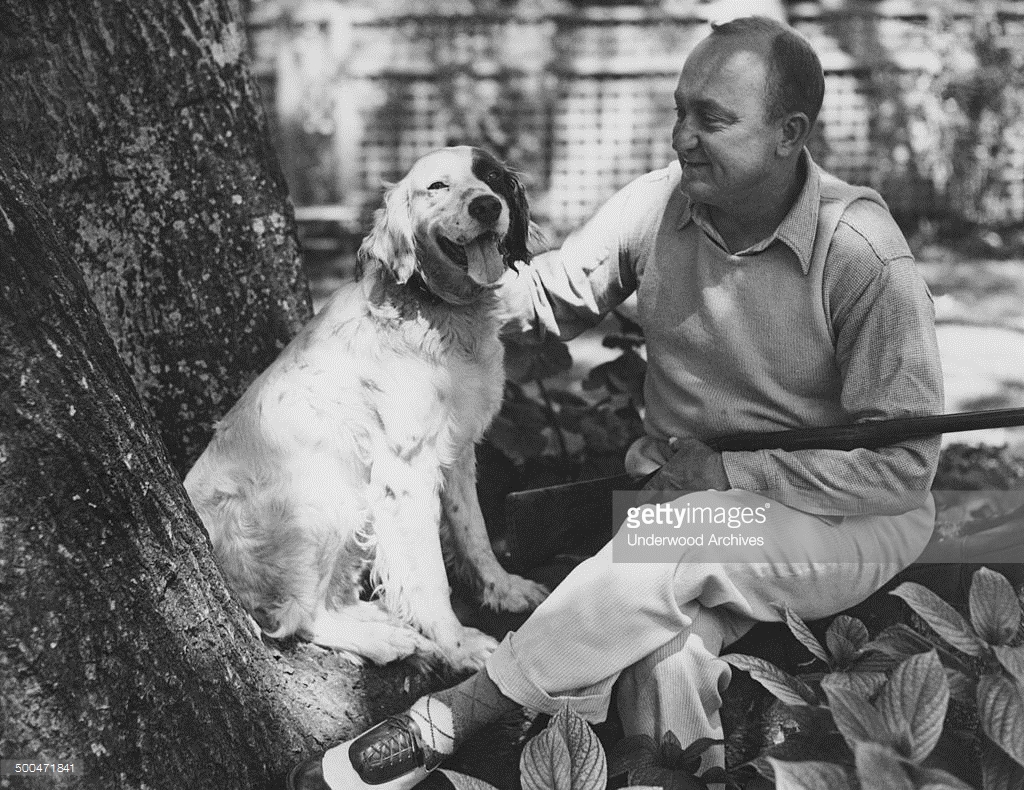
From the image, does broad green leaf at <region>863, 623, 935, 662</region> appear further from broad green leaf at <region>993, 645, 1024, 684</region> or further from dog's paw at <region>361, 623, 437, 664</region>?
dog's paw at <region>361, 623, 437, 664</region>

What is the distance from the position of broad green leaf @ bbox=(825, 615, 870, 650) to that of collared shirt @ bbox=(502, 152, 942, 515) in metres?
0.32

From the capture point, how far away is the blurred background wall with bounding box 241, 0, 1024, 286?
9.83 m

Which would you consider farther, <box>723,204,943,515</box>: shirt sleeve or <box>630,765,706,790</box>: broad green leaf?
<box>723,204,943,515</box>: shirt sleeve

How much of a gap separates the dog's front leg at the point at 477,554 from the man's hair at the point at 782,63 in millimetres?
1346

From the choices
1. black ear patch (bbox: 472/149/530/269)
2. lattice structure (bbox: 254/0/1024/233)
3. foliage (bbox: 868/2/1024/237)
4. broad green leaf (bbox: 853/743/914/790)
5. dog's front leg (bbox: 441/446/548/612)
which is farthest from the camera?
A: lattice structure (bbox: 254/0/1024/233)

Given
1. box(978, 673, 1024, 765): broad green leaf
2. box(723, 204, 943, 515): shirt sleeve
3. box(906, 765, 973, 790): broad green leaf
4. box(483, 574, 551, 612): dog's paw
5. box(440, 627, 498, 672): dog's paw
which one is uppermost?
box(723, 204, 943, 515): shirt sleeve

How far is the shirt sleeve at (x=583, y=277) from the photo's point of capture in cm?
310

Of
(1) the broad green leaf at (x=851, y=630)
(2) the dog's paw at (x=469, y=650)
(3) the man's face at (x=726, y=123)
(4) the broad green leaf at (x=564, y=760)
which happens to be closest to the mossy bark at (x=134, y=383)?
(2) the dog's paw at (x=469, y=650)

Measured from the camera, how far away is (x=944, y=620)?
2145 mm

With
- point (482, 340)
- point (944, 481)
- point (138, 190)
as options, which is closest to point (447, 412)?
point (482, 340)

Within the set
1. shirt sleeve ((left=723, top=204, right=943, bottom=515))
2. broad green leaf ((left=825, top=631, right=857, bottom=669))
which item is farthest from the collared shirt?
broad green leaf ((left=825, top=631, right=857, bottom=669))

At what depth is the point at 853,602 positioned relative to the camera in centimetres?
271

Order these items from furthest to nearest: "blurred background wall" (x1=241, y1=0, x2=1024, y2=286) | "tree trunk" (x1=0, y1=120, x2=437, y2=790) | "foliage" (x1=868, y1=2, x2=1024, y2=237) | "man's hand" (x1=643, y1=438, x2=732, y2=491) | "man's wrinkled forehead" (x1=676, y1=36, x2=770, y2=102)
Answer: "blurred background wall" (x1=241, y1=0, x2=1024, y2=286), "foliage" (x1=868, y1=2, x2=1024, y2=237), "man's hand" (x1=643, y1=438, x2=732, y2=491), "man's wrinkled forehead" (x1=676, y1=36, x2=770, y2=102), "tree trunk" (x1=0, y1=120, x2=437, y2=790)

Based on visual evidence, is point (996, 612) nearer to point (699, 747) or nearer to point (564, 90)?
point (699, 747)
